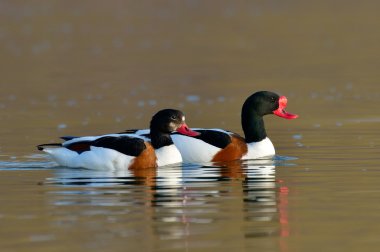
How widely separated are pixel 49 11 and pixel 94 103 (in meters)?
38.9

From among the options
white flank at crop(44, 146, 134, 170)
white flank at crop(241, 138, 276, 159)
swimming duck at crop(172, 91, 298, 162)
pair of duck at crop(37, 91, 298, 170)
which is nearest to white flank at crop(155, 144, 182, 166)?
pair of duck at crop(37, 91, 298, 170)

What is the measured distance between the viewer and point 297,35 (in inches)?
1880

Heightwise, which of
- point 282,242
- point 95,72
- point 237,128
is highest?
point 95,72

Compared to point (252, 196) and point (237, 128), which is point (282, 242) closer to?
point (252, 196)

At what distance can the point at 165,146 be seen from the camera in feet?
56.1

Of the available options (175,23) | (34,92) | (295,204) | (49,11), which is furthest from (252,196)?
(49,11)

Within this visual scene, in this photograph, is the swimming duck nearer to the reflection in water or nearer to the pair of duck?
the pair of duck

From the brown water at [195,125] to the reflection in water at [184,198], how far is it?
0.02 metres

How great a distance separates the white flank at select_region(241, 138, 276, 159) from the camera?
1825 centimetres

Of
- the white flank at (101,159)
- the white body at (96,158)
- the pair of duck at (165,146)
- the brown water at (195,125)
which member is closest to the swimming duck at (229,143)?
the pair of duck at (165,146)

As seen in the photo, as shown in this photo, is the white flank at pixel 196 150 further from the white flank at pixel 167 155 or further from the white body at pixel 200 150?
the white flank at pixel 167 155

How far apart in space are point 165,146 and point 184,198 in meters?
3.33

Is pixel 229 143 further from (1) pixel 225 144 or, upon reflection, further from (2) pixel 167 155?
(2) pixel 167 155

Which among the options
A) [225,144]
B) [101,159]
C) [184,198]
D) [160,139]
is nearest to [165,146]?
[160,139]
